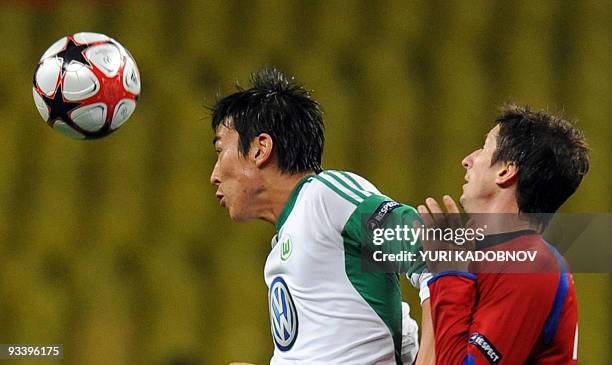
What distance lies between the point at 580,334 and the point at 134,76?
2.37 meters

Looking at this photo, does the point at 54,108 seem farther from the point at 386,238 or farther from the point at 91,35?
the point at 386,238

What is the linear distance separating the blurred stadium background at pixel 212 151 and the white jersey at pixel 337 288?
2.16 meters

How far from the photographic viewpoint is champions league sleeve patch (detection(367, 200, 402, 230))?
7.39ft

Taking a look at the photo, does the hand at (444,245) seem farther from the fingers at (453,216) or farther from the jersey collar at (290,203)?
the jersey collar at (290,203)

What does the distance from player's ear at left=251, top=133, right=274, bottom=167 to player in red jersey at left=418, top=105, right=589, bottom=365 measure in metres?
0.54

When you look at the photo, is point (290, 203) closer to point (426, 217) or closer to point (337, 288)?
point (337, 288)

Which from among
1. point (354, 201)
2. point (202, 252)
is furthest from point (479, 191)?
point (202, 252)

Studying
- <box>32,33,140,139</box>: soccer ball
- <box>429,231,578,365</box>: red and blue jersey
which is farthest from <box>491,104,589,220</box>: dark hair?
<box>32,33,140,139</box>: soccer ball

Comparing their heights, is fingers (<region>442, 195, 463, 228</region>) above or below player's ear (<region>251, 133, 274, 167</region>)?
below

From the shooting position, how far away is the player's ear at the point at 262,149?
252 centimetres

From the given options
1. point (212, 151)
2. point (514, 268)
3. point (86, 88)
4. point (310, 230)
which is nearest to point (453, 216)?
point (514, 268)

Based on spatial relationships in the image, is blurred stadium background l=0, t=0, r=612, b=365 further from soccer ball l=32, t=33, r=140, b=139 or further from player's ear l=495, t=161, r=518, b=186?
player's ear l=495, t=161, r=518, b=186

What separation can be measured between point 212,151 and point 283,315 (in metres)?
2.64

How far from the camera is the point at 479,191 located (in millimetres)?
2123
